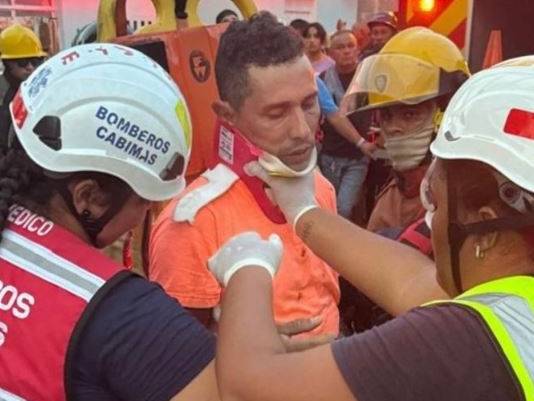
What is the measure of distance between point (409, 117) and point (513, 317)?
177 centimetres

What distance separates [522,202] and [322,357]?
0.42 m

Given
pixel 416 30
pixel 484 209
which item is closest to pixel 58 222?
pixel 484 209

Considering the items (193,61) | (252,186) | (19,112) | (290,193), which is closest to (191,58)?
(193,61)

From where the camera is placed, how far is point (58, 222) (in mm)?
1619

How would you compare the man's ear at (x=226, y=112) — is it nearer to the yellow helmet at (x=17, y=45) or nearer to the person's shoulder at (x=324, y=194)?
the person's shoulder at (x=324, y=194)

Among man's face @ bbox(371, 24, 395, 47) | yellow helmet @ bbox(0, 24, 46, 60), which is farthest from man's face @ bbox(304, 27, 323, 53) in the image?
yellow helmet @ bbox(0, 24, 46, 60)

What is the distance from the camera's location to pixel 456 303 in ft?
4.16

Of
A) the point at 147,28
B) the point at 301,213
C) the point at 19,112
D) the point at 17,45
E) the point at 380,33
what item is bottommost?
the point at 380,33

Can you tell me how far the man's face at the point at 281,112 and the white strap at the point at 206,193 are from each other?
14 centimetres

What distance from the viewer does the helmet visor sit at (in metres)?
2.89

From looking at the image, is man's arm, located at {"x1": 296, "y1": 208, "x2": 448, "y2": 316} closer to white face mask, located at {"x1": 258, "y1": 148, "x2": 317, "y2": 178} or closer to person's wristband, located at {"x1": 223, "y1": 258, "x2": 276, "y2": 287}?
white face mask, located at {"x1": 258, "y1": 148, "x2": 317, "y2": 178}

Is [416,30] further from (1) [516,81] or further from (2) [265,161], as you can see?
(1) [516,81]

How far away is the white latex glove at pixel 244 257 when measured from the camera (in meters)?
1.59

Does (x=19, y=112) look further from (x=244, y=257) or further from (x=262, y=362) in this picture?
(x=262, y=362)
